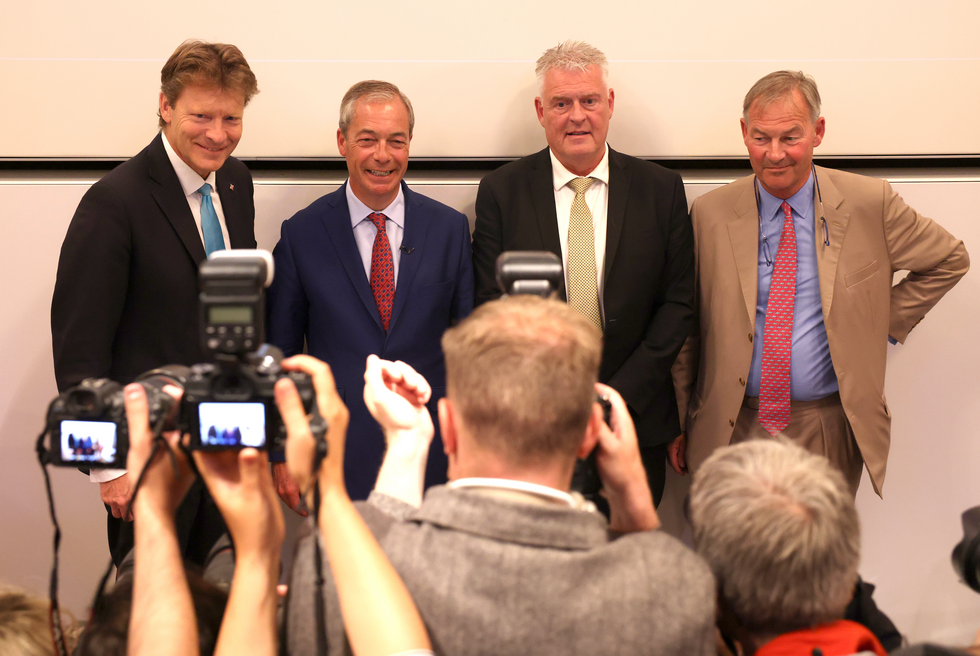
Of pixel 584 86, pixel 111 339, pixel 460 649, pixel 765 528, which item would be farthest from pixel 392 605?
pixel 584 86

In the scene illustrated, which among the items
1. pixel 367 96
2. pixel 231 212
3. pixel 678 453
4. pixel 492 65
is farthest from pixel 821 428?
pixel 231 212

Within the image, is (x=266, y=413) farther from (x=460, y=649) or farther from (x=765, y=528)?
(x=765, y=528)

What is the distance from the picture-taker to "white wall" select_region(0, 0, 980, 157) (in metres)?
2.67

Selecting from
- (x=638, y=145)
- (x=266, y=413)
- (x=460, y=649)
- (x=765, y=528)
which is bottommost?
(x=460, y=649)

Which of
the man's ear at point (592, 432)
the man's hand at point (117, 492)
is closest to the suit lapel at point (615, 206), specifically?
the man's ear at point (592, 432)

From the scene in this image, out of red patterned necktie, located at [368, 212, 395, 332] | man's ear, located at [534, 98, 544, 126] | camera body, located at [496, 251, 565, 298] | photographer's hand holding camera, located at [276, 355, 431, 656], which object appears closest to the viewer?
photographer's hand holding camera, located at [276, 355, 431, 656]

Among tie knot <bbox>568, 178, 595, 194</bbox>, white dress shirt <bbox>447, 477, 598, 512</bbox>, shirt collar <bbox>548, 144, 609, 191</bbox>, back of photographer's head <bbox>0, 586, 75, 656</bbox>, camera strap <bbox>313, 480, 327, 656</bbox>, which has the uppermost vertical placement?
Result: shirt collar <bbox>548, 144, 609, 191</bbox>

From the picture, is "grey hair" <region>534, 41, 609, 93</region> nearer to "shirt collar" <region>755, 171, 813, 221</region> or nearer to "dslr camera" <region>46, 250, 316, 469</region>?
"shirt collar" <region>755, 171, 813, 221</region>

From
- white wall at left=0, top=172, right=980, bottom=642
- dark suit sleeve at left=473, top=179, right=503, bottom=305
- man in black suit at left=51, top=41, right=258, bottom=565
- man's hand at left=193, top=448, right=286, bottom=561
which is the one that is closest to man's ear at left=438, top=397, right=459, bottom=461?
man's hand at left=193, top=448, right=286, bottom=561

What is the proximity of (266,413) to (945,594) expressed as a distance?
2.95 m

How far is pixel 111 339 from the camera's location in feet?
6.71

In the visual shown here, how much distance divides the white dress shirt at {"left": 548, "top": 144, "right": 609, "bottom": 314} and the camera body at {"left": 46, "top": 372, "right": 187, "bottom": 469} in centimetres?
157

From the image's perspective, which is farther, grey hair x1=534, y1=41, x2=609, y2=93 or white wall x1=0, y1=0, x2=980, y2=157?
white wall x1=0, y1=0, x2=980, y2=157

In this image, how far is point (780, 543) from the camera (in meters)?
Answer: 1.05
